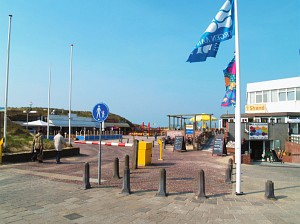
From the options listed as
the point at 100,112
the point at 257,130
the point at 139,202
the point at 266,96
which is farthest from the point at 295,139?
the point at 266,96

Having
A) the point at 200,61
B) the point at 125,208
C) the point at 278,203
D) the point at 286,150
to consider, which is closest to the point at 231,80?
the point at 200,61

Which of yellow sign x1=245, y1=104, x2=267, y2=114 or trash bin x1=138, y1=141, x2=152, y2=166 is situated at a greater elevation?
yellow sign x1=245, y1=104, x2=267, y2=114

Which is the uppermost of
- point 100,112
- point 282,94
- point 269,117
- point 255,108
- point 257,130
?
point 282,94

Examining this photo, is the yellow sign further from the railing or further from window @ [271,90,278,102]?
the railing

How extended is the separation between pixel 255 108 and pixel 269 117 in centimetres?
727

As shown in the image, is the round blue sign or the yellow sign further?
the yellow sign

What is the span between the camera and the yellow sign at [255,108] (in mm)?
30600

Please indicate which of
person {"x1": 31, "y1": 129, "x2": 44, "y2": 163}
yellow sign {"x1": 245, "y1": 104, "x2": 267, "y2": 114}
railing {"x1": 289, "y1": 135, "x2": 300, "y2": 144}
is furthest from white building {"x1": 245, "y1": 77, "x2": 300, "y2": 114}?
person {"x1": 31, "y1": 129, "x2": 44, "y2": 163}

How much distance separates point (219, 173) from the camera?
11.5 meters

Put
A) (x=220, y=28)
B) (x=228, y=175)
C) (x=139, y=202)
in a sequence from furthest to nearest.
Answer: (x=228, y=175) < (x=220, y=28) < (x=139, y=202)

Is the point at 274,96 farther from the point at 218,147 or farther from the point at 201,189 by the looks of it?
the point at 201,189

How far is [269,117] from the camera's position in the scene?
2403 cm

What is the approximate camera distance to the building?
18.5 meters

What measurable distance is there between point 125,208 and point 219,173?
6425 millimetres
